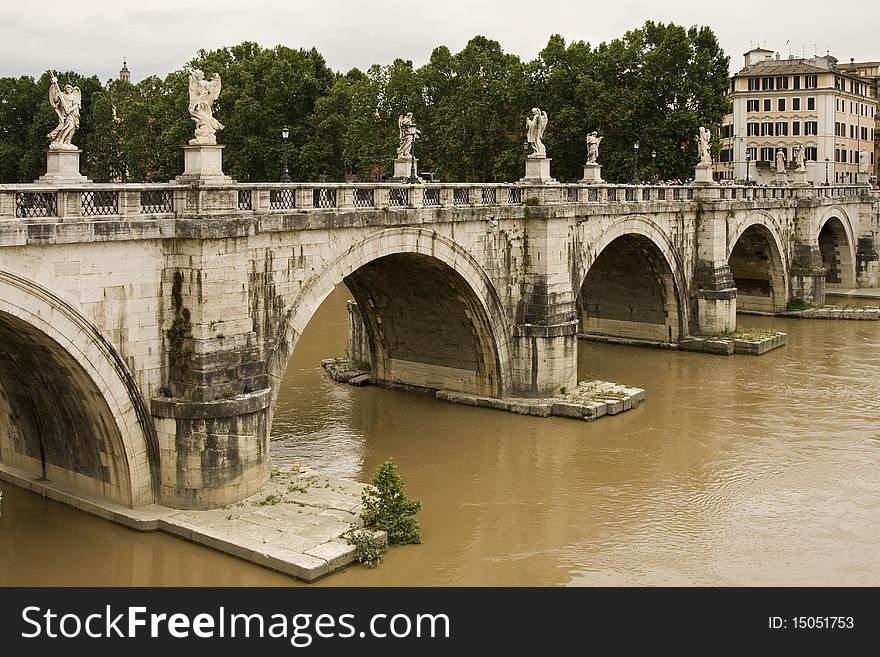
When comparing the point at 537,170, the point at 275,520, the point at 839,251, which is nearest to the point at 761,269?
the point at 839,251

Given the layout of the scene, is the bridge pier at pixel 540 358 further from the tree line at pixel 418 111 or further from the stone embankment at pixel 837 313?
the tree line at pixel 418 111

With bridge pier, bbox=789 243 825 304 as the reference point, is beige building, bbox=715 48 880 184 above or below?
above

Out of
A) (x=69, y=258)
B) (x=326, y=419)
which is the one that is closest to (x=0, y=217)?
(x=69, y=258)

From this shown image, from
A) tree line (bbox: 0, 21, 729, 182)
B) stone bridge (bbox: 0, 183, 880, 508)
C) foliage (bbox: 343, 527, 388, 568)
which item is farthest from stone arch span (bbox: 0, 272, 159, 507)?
tree line (bbox: 0, 21, 729, 182)

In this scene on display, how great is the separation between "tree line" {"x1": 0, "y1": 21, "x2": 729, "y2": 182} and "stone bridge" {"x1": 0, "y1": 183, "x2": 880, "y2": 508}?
62.1ft

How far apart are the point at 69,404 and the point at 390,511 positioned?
5.97 m

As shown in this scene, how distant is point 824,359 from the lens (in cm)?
3500

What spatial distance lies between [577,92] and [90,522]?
122 feet

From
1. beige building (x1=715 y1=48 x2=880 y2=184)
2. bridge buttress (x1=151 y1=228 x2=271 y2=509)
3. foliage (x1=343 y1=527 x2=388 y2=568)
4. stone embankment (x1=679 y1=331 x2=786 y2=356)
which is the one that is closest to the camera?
foliage (x1=343 y1=527 x2=388 y2=568)

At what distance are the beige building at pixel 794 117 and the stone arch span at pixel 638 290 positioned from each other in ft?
114

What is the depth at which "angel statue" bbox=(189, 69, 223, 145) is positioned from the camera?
1866cm

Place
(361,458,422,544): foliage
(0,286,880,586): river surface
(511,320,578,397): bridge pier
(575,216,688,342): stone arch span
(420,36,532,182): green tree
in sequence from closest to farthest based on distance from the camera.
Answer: (0,286,880,586): river surface, (361,458,422,544): foliage, (511,320,578,397): bridge pier, (575,216,688,342): stone arch span, (420,36,532,182): green tree

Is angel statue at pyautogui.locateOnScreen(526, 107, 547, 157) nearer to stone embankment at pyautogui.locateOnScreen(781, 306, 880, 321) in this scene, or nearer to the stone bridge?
the stone bridge

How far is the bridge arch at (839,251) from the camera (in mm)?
53031
